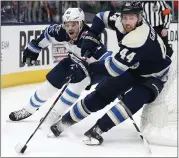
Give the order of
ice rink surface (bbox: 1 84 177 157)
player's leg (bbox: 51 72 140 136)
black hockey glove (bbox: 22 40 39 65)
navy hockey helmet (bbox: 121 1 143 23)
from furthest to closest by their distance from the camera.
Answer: black hockey glove (bbox: 22 40 39 65), player's leg (bbox: 51 72 140 136), navy hockey helmet (bbox: 121 1 143 23), ice rink surface (bbox: 1 84 177 157)

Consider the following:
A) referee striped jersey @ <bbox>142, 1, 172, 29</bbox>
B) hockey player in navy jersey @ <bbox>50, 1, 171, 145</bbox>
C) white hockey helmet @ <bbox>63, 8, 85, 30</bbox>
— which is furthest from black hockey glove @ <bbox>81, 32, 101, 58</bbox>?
referee striped jersey @ <bbox>142, 1, 172, 29</bbox>

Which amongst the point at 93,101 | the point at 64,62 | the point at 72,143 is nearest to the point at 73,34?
the point at 64,62

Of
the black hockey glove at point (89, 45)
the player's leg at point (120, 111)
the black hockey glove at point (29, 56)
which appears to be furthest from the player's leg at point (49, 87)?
the player's leg at point (120, 111)

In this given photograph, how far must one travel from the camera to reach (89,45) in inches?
124

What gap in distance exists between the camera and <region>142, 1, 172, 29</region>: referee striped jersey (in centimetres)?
462

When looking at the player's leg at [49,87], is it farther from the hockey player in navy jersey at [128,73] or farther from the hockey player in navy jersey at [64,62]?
the hockey player in navy jersey at [128,73]

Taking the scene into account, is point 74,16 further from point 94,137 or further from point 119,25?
point 94,137

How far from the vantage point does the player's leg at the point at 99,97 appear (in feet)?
10.2

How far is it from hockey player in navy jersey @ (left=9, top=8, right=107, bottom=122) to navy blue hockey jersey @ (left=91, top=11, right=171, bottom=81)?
1.17ft

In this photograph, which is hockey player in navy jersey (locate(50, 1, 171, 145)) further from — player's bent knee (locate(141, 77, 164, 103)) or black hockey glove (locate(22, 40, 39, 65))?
black hockey glove (locate(22, 40, 39, 65))

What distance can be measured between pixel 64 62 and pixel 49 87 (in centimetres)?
19

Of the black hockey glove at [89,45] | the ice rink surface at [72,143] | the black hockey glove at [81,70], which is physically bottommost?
the ice rink surface at [72,143]

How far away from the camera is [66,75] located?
3418 mm

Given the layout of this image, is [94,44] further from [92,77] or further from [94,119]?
[94,119]
